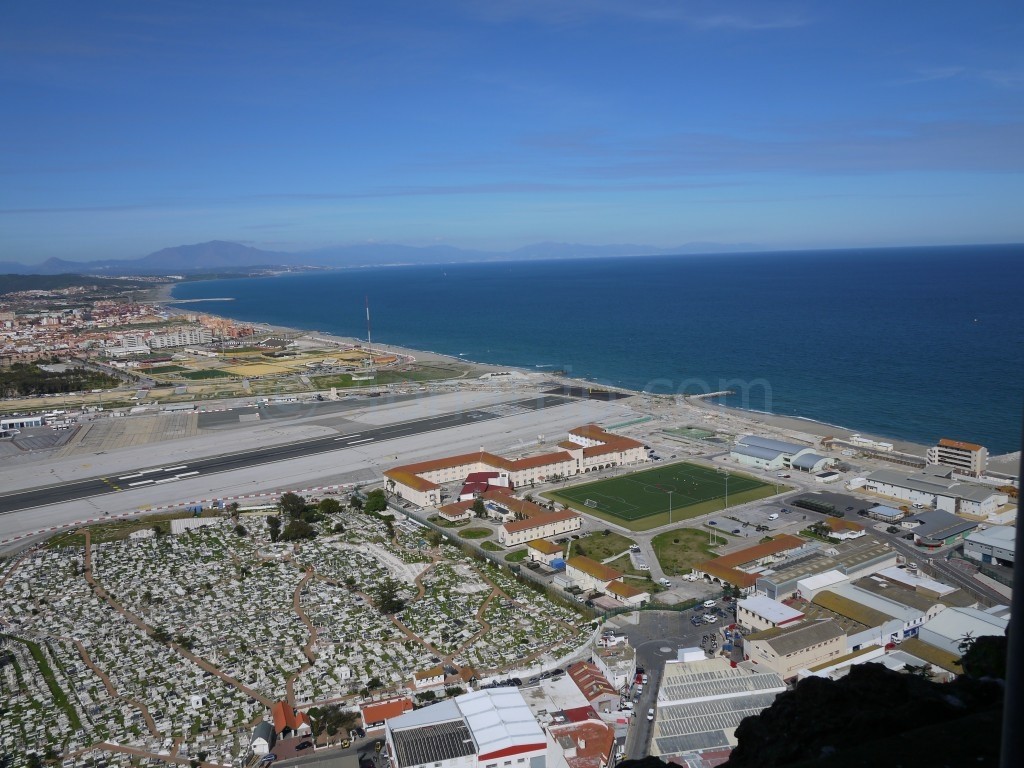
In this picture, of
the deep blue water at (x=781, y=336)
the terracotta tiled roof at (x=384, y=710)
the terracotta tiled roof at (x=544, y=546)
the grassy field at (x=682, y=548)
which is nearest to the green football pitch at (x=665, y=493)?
the grassy field at (x=682, y=548)

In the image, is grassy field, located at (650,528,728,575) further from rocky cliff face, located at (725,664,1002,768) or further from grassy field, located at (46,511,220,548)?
grassy field, located at (46,511,220,548)

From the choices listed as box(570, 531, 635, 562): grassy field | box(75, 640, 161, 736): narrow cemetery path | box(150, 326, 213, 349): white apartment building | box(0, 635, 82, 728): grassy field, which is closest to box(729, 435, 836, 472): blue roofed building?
box(570, 531, 635, 562): grassy field

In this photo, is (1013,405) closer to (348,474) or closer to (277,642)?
(348,474)

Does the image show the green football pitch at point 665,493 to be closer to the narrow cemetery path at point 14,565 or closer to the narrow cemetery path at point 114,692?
the narrow cemetery path at point 114,692

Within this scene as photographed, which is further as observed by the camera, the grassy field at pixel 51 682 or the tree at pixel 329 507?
the tree at pixel 329 507

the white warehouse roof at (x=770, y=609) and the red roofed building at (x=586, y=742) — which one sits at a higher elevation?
the white warehouse roof at (x=770, y=609)

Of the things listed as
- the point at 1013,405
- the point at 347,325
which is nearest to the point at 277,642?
the point at 1013,405

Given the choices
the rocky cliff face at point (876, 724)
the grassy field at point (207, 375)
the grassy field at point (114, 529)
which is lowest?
the grassy field at point (114, 529)

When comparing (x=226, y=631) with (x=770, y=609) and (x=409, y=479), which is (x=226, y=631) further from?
(x=770, y=609)
